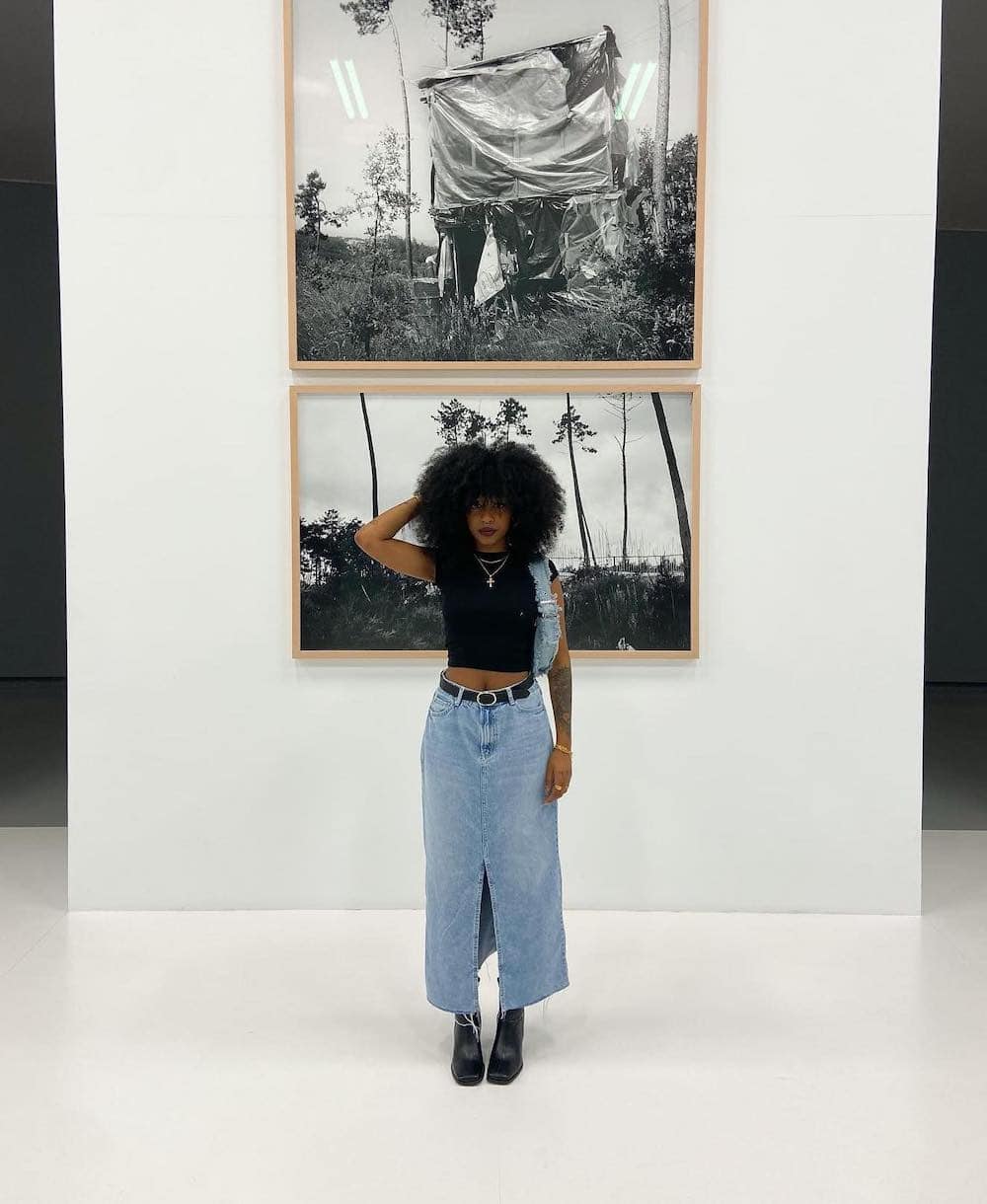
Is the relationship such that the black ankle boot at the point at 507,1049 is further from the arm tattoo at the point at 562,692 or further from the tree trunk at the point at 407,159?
the tree trunk at the point at 407,159

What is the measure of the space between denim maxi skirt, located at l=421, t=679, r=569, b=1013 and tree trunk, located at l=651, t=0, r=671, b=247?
2.28 m

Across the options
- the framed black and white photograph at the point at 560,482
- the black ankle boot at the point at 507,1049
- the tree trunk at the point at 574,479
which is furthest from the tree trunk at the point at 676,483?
the black ankle boot at the point at 507,1049

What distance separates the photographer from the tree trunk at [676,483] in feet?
13.7

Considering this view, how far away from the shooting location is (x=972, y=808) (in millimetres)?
5898

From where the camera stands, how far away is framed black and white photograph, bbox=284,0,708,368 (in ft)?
13.3

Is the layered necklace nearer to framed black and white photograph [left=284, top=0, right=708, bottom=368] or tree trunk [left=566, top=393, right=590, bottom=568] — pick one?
tree trunk [left=566, top=393, right=590, bottom=568]

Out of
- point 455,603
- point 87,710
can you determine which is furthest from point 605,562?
point 87,710

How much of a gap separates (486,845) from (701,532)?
74.1 inches

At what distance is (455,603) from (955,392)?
8.86 meters

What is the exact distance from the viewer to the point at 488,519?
291cm

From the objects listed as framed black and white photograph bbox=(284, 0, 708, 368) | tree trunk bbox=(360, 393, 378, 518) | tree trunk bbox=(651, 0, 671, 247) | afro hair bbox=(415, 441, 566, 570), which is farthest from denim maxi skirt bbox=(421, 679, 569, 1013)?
tree trunk bbox=(651, 0, 671, 247)

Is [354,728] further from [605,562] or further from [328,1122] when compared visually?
[328,1122]

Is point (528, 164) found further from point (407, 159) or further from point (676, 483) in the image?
point (676, 483)

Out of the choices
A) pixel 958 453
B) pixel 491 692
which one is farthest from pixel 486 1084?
pixel 958 453
